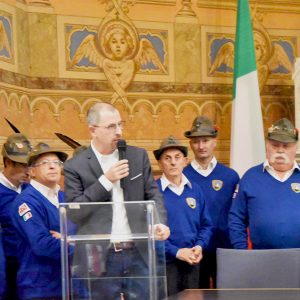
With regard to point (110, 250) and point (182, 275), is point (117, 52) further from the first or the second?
point (110, 250)

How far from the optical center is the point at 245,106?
591 cm

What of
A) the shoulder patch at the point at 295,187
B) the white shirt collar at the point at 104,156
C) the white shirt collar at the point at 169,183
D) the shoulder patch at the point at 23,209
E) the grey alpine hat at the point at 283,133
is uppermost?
the grey alpine hat at the point at 283,133

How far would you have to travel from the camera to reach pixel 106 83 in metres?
5.85

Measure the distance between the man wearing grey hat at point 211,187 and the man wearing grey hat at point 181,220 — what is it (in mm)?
163

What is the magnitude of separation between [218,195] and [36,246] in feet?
4.59

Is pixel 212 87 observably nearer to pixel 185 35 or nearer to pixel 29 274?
pixel 185 35

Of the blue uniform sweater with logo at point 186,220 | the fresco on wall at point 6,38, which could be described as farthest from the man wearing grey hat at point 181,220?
the fresco on wall at point 6,38

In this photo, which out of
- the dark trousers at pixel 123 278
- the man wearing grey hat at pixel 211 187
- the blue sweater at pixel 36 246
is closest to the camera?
the dark trousers at pixel 123 278

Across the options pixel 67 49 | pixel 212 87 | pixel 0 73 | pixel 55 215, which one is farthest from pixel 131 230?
pixel 212 87

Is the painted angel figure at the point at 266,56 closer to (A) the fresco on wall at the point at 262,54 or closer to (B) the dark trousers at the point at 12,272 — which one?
(A) the fresco on wall at the point at 262,54

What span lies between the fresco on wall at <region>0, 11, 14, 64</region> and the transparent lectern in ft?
8.22

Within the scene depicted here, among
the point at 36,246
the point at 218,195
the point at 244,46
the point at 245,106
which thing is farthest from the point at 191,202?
the point at 244,46

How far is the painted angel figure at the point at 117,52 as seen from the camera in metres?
5.81

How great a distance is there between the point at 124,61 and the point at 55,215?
7.79 feet
